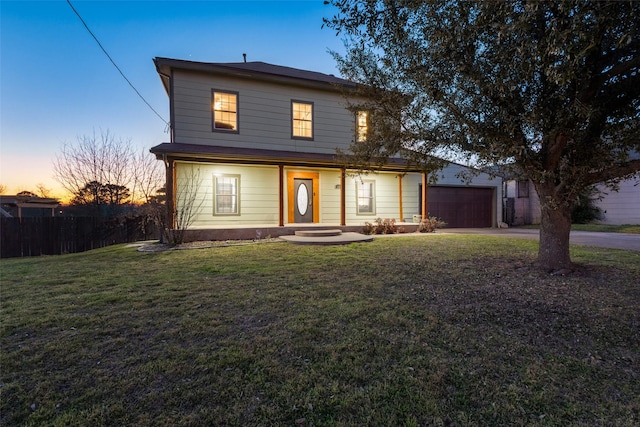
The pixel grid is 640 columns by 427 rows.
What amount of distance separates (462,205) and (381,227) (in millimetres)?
6620

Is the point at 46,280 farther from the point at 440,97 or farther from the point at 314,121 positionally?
the point at 314,121

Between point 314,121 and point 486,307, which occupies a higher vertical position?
point 314,121

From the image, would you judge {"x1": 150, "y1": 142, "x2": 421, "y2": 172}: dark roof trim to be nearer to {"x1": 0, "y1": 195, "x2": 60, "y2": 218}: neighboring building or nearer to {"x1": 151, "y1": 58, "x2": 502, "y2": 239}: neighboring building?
{"x1": 151, "y1": 58, "x2": 502, "y2": 239}: neighboring building

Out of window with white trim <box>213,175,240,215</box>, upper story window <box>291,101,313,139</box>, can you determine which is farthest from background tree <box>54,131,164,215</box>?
upper story window <box>291,101,313,139</box>

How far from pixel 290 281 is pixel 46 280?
4.34 meters

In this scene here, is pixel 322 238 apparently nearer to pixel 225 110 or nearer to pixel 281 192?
pixel 281 192

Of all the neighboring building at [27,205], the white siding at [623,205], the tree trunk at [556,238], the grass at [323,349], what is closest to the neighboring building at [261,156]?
the tree trunk at [556,238]

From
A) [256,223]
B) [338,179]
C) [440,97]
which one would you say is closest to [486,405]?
[440,97]

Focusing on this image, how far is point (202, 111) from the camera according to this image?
35.2ft

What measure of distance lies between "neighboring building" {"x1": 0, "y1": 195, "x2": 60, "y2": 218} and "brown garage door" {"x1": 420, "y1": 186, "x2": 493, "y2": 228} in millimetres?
18588

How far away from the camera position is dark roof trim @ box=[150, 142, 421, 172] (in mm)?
9453

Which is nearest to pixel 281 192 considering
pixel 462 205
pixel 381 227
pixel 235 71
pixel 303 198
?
pixel 303 198

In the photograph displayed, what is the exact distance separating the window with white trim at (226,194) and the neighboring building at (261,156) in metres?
0.04

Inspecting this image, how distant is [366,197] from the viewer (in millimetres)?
13266
